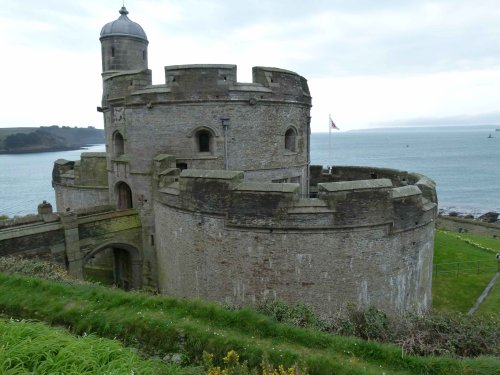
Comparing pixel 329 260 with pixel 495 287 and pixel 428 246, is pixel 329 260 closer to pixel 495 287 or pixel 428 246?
pixel 428 246

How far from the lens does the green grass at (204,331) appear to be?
19.7 feet

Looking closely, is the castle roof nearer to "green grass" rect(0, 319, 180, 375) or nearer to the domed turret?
the domed turret

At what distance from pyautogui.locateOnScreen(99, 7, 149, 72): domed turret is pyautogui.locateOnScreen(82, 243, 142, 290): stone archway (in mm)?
8255

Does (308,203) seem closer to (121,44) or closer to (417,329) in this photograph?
(417,329)

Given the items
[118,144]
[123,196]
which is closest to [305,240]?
[123,196]

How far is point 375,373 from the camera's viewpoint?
574 centimetres

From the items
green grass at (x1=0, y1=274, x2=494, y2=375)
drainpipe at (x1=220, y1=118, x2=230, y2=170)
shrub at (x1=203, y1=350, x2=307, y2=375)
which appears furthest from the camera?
drainpipe at (x1=220, y1=118, x2=230, y2=170)

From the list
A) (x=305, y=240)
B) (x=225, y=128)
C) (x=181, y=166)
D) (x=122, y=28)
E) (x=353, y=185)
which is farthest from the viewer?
(x=122, y=28)

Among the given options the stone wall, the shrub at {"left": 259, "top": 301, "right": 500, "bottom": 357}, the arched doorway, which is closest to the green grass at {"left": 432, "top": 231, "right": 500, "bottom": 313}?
the shrub at {"left": 259, "top": 301, "right": 500, "bottom": 357}

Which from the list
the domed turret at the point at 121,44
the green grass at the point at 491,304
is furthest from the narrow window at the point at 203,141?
the green grass at the point at 491,304

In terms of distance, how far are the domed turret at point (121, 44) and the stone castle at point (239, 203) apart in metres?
0.05

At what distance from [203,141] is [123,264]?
22.1ft

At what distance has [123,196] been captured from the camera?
16.5 metres

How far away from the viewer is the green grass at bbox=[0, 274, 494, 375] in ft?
19.7
